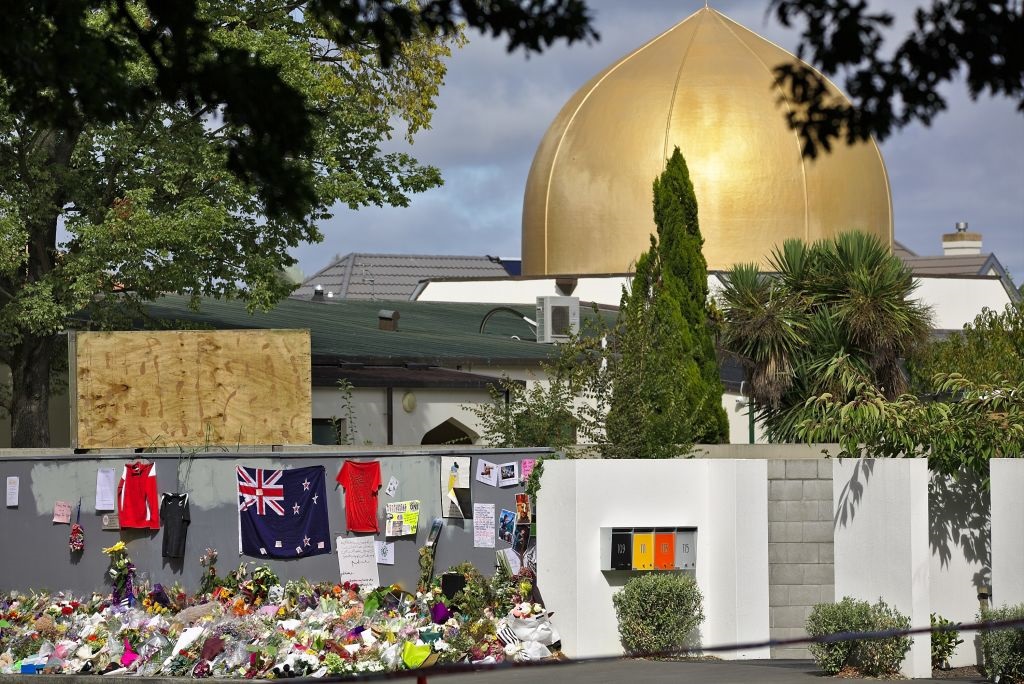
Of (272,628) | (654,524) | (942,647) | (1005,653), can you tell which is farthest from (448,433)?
(1005,653)

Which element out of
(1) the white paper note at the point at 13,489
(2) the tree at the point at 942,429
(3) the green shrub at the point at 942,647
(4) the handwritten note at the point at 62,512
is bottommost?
(3) the green shrub at the point at 942,647

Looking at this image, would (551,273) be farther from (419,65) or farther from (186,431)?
(186,431)

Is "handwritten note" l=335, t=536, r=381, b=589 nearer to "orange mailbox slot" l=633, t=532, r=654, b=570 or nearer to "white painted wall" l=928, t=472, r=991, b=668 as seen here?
"orange mailbox slot" l=633, t=532, r=654, b=570

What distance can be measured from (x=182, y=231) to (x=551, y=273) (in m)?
22.4

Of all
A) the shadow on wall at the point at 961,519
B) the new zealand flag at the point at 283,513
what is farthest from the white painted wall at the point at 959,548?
the new zealand flag at the point at 283,513

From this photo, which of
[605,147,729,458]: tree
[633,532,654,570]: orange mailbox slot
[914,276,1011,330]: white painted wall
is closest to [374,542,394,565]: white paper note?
[633,532,654,570]: orange mailbox slot

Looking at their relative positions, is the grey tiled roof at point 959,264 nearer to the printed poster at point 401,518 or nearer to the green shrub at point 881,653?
the printed poster at point 401,518

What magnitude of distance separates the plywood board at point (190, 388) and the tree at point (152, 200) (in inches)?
160

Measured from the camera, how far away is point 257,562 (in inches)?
625

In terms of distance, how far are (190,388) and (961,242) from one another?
61154mm

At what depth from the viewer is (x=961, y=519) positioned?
1575 centimetres

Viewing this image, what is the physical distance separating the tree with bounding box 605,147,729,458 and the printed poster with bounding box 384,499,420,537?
8.98 feet

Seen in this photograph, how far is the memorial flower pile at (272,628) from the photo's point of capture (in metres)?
14.0

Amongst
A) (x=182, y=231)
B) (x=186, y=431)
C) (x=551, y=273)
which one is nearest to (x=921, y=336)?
(x=182, y=231)
